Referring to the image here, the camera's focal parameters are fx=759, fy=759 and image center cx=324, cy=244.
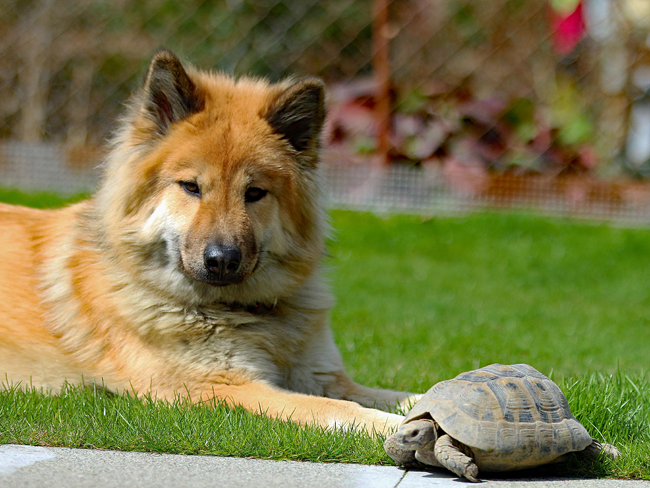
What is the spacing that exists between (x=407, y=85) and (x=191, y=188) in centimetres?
671

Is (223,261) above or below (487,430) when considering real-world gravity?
above

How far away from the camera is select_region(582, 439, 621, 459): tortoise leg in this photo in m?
2.92

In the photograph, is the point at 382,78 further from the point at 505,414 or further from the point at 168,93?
the point at 505,414

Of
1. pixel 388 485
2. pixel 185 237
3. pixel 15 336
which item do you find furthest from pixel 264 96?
pixel 388 485

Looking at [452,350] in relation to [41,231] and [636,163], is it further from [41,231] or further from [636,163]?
[636,163]

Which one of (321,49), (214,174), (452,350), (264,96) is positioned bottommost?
(452,350)

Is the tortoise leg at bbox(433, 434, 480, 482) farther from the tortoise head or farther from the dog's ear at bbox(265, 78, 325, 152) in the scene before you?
the dog's ear at bbox(265, 78, 325, 152)

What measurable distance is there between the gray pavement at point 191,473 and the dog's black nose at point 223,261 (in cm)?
93

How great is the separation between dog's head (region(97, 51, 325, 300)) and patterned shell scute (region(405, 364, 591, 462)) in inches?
47.9

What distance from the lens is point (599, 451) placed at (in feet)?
9.61

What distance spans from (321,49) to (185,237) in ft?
25.9

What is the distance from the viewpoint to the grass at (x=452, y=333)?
2.97m

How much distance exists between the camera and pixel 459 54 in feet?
35.9

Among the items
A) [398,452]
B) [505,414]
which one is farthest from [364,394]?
[505,414]
